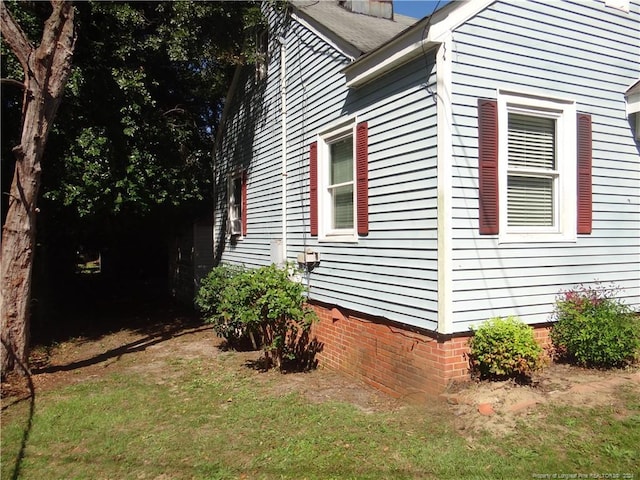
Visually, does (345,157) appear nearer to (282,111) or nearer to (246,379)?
(282,111)

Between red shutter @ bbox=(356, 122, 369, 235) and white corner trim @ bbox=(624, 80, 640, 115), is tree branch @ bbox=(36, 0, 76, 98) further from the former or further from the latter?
white corner trim @ bbox=(624, 80, 640, 115)

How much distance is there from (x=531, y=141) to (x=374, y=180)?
187 centimetres

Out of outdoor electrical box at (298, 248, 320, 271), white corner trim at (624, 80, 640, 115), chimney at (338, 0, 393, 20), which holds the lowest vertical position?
outdoor electrical box at (298, 248, 320, 271)

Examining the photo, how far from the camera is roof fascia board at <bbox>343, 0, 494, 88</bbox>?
464 cm

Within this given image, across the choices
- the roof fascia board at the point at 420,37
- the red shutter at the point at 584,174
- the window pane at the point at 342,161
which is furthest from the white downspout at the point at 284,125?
the red shutter at the point at 584,174

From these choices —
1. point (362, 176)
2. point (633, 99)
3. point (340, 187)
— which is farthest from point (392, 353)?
point (633, 99)

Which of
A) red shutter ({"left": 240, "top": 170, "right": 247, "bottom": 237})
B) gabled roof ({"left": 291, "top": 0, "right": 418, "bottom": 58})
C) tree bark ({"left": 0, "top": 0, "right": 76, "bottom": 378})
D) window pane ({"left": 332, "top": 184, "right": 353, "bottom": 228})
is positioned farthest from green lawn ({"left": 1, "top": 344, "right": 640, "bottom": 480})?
red shutter ({"left": 240, "top": 170, "right": 247, "bottom": 237})

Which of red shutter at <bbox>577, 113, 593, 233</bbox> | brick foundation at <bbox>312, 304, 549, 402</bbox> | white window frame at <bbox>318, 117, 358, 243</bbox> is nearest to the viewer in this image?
brick foundation at <bbox>312, 304, 549, 402</bbox>

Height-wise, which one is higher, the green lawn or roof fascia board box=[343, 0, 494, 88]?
roof fascia board box=[343, 0, 494, 88]

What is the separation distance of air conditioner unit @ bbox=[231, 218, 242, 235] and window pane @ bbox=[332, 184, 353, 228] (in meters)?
4.31

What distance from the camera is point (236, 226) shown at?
1109cm

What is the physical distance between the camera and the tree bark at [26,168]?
644 centimetres

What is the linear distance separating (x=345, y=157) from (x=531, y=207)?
105 inches

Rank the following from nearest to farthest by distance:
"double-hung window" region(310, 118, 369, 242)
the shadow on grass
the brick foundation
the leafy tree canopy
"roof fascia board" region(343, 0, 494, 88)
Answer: "roof fascia board" region(343, 0, 494, 88)
the brick foundation
"double-hung window" region(310, 118, 369, 242)
the shadow on grass
the leafy tree canopy
